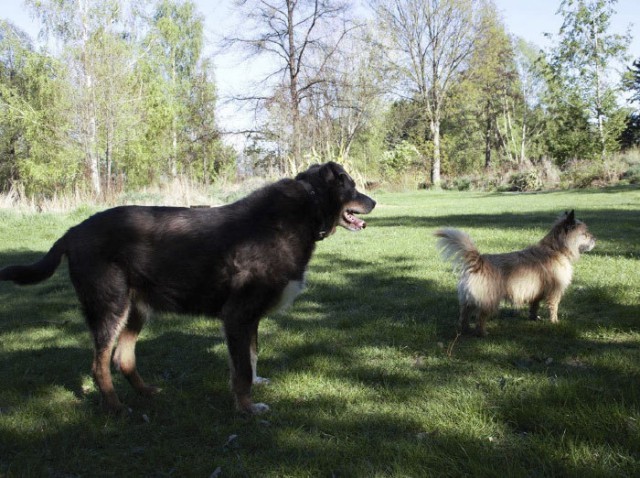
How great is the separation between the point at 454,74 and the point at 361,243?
35.4 metres

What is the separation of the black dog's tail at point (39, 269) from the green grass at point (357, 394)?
99 cm

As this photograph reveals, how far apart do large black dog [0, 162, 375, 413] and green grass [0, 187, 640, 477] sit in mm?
395

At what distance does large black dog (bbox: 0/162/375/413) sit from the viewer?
3.80m

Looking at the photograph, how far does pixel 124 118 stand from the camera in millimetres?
29062

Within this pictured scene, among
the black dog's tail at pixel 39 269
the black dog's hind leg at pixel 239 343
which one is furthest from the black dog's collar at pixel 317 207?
the black dog's tail at pixel 39 269

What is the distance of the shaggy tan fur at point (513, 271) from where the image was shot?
4949 millimetres

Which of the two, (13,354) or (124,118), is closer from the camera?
A: (13,354)

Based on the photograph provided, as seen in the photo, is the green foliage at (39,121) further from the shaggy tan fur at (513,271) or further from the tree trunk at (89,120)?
the shaggy tan fur at (513,271)

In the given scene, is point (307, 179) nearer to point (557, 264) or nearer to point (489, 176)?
point (557, 264)

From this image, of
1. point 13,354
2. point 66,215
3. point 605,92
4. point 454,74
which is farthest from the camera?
point 454,74

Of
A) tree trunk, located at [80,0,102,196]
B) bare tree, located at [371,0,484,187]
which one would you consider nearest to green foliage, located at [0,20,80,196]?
tree trunk, located at [80,0,102,196]

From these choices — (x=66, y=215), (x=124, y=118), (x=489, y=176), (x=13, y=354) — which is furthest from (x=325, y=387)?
(x=489, y=176)

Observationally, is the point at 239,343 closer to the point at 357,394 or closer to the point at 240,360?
the point at 240,360

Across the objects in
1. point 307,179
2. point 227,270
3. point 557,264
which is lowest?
point 557,264
